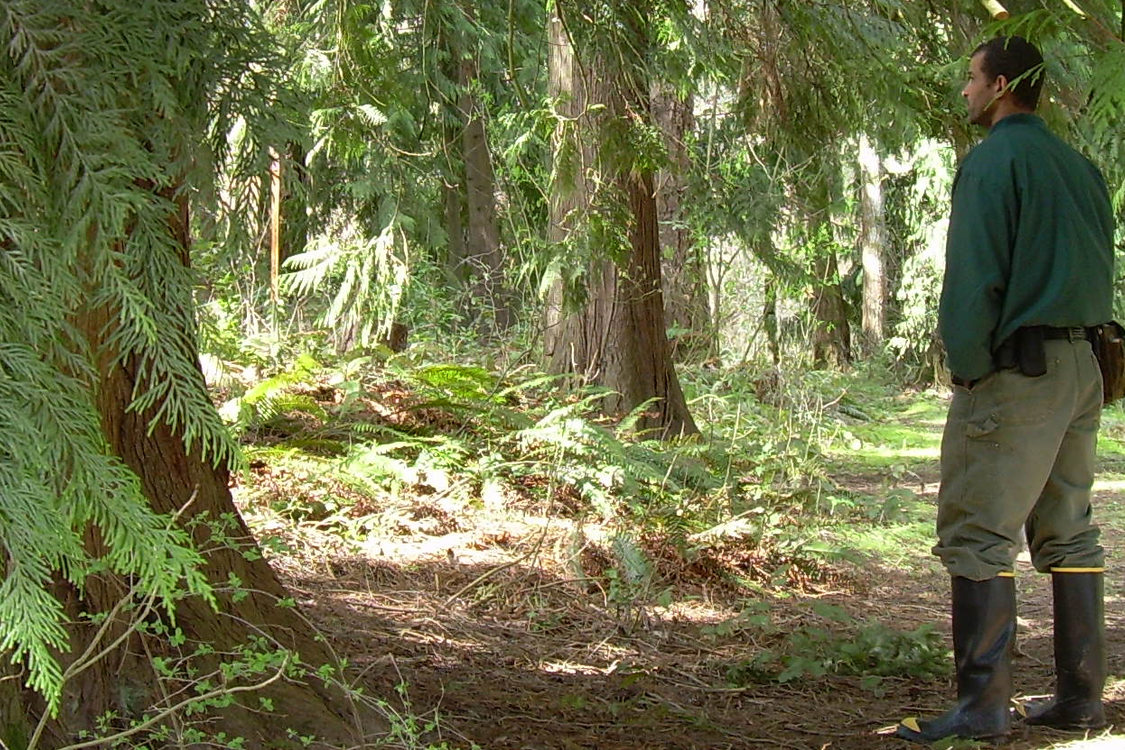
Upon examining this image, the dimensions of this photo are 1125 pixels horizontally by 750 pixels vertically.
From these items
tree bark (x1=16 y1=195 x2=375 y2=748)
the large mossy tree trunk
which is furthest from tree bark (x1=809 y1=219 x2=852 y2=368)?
tree bark (x1=16 y1=195 x2=375 y2=748)

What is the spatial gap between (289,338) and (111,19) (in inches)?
280

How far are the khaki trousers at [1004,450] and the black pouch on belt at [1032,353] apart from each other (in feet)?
0.14

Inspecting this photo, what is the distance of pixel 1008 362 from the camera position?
12.4 feet

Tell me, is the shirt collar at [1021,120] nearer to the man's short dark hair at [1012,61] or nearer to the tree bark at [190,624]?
the man's short dark hair at [1012,61]

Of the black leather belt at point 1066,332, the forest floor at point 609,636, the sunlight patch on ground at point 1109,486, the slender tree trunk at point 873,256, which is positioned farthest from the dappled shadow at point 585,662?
the slender tree trunk at point 873,256

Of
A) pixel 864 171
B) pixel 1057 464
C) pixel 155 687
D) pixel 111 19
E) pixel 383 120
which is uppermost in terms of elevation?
pixel 864 171

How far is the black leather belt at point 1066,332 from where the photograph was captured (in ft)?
12.5

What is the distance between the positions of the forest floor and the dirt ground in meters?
0.01

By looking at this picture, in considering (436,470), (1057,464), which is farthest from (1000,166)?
(436,470)

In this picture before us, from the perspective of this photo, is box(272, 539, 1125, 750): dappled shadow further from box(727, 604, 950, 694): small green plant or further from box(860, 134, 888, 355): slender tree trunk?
box(860, 134, 888, 355): slender tree trunk

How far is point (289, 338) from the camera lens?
912 cm

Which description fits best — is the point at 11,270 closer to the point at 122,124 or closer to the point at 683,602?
the point at 122,124

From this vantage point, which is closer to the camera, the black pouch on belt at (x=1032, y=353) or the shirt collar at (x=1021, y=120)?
the black pouch on belt at (x=1032, y=353)

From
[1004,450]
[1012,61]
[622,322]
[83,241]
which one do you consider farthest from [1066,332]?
[622,322]
